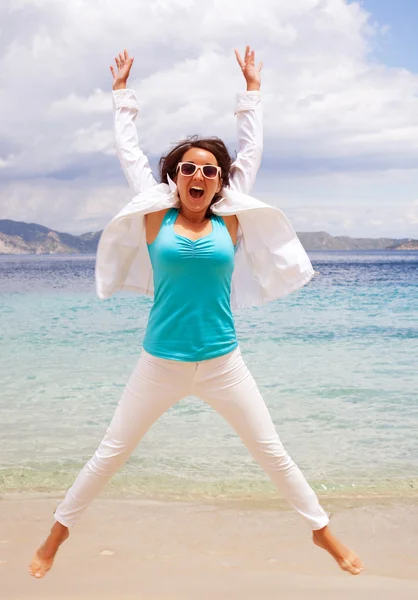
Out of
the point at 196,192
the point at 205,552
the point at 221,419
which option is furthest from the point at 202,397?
the point at 221,419

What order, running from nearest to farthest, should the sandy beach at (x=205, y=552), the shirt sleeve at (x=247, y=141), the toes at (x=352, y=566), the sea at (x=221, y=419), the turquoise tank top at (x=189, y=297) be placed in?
the turquoise tank top at (x=189, y=297) → the toes at (x=352, y=566) → the sandy beach at (x=205, y=552) → the shirt sleeve at (x=247, y=141) → the sea at (x=221, y=419)

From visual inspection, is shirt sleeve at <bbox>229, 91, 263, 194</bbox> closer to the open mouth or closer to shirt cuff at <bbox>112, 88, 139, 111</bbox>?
the open mouth

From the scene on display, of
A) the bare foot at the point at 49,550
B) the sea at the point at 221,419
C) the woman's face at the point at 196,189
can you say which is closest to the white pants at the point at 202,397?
the bare foot at the point at 49,550

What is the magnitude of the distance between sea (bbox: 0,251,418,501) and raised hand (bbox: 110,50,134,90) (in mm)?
3190

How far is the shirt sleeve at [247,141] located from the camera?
3.64 metres

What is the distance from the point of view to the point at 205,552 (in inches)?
162

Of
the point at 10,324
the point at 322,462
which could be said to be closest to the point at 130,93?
the point at 322,462

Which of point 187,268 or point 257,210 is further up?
point 257,210

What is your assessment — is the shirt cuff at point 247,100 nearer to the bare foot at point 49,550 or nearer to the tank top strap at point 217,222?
the tank top strap at point 217,222

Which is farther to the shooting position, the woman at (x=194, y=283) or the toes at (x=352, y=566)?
the toes at (x=352, y=566)

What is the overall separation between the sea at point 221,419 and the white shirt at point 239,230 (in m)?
2.34

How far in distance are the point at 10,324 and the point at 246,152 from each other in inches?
649

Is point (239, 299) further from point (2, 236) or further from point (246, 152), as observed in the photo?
point (2, 236)

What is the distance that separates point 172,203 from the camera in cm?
333
